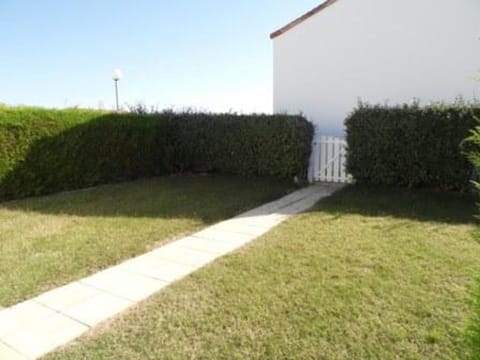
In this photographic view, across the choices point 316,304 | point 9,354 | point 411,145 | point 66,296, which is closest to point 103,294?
point 66,296

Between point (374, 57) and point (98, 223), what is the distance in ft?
27.0

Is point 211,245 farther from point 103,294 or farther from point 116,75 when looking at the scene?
point 116,75

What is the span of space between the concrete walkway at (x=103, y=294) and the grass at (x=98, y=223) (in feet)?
0.79

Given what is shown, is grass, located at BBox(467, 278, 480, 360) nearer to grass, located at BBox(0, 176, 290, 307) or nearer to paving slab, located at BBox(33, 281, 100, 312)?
paving slab, located at BBox(33, 281, 100, 312)

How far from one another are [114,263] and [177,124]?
24.4ft

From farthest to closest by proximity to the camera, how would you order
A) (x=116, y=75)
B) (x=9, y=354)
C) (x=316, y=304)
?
(x=116, y=75)
(x=316, y=304)
(x=9, y=354)

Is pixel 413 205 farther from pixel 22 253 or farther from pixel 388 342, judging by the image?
pixel 22 253

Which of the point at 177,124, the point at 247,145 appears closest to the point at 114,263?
the point at 247,145

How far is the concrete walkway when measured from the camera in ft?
9.35

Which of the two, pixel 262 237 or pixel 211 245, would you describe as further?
pixel 262 237

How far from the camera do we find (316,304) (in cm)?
328

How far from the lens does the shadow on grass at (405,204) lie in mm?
6191

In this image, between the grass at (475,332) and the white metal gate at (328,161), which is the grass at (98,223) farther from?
the grass at (475,332)

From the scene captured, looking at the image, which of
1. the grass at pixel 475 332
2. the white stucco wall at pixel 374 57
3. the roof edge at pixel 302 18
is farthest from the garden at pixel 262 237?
the roof edge at pixel 302 18
